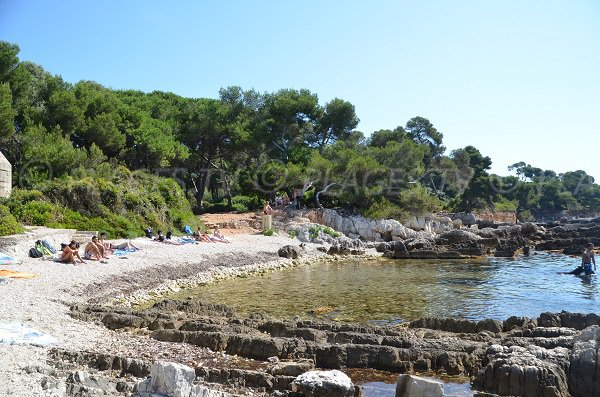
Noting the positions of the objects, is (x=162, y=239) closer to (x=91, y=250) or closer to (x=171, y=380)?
(x=91, y=250)

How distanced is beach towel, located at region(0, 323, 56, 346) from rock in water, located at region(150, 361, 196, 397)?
3586 mm

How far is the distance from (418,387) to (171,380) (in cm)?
333

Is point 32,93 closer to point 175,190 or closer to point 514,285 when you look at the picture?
point 175,190

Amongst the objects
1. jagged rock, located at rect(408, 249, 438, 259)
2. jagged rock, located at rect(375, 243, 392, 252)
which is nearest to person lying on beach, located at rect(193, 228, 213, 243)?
jagged rock, located at rect(375, 243, 392, 252)

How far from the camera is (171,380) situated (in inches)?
265

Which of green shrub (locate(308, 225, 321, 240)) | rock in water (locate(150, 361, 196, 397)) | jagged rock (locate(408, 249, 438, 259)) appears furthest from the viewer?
green shrub (locate(308, 225, 321, 240))

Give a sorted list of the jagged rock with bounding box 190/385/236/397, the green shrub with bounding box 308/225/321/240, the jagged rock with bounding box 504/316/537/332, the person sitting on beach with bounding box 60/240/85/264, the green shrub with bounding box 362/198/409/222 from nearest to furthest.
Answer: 1. the jagged rock with bounding box 190/385/236/397
2. the jagged rock with bounding box 504/316/537/332
3. the person sitting on beach with bounding box 60/240/85/264
4. the green shrub with bounding box 308/225/321/240
5. the green shrub with bounding box 362/198/409/222

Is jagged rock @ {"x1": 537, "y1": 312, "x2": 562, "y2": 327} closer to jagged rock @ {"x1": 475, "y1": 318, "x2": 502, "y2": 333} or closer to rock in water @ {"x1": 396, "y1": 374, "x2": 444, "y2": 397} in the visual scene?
jagged rock @ {"x1": 475, "y1": 318, "x2": 502, "y2": 333}

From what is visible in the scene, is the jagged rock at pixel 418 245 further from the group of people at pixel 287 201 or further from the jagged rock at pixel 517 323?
the jagged rock at pixel 517 323

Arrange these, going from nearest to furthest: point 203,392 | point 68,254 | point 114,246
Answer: point 203,392
point 68,254
point 114,246

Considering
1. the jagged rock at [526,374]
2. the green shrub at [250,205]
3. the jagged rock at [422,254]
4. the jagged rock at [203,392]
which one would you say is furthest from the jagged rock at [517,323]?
the green shrub at [250,205]

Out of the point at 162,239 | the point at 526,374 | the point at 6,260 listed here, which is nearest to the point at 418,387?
the point at 526,374

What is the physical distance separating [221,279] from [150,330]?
11237mm

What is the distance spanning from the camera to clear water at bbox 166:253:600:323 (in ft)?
52.4
